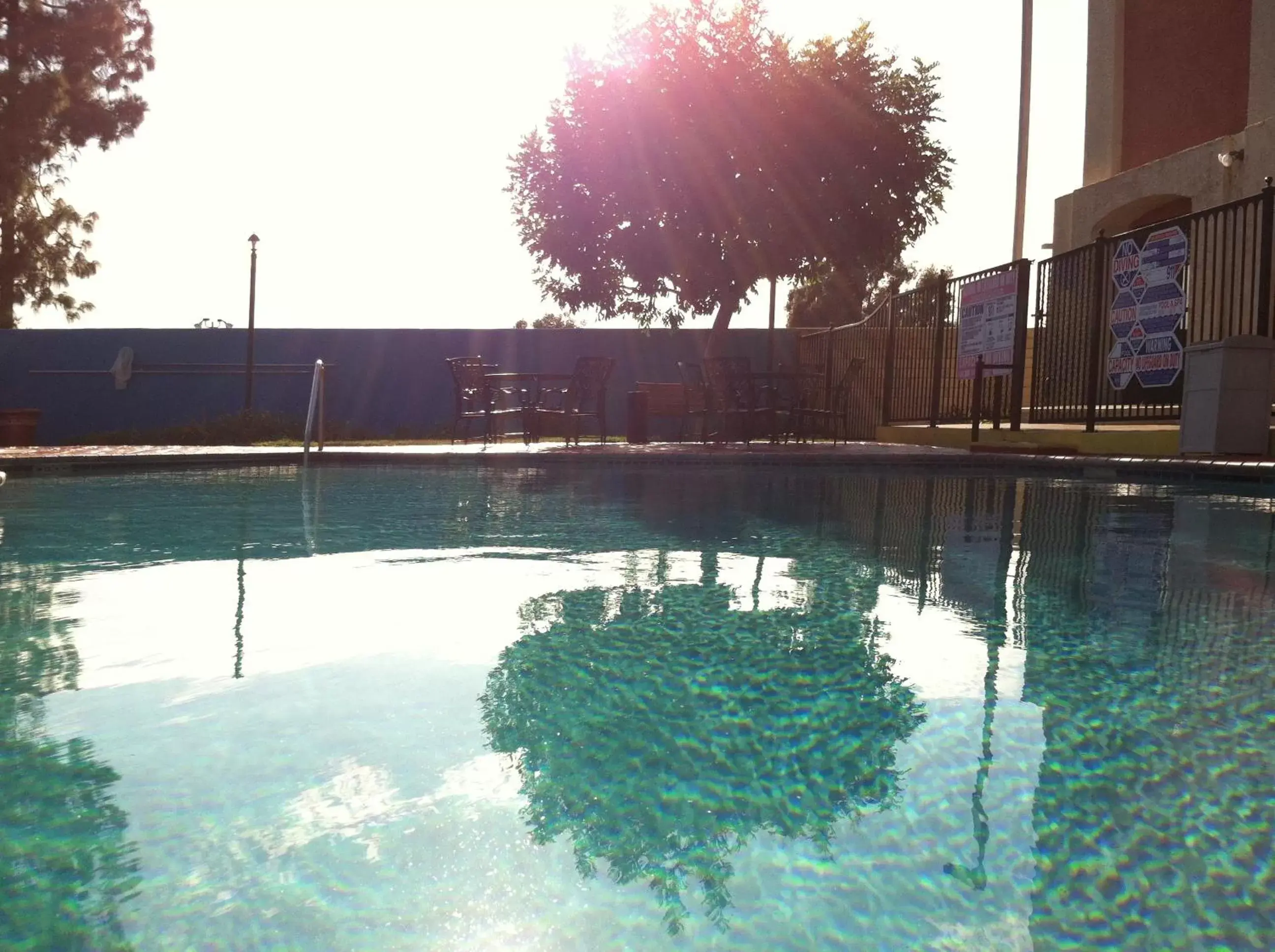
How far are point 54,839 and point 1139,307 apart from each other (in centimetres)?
1109

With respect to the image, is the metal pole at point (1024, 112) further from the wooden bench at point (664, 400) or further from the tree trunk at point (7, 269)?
the tree trunk at point (7, 269)

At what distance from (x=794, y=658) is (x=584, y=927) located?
1.50m

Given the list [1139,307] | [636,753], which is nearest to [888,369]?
[1139,307]

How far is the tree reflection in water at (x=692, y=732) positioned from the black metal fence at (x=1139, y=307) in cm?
837

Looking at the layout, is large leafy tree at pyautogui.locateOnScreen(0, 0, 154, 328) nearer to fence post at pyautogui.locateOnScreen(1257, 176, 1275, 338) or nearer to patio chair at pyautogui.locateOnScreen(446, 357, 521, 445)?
patio chair at pyautogui.locateOnScreen(446, 357, 521, 445)

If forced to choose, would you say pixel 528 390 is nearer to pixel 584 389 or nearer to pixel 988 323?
pixel 584 389

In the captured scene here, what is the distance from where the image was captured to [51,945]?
1.36 meters

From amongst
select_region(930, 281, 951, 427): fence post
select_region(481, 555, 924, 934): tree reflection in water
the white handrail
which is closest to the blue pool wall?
select_region(930, 281, 951, 427): fence post

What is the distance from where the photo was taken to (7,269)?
85.5 feet

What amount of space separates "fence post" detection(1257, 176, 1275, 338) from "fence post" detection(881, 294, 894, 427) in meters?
6.67

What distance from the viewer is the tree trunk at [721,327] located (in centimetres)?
2161

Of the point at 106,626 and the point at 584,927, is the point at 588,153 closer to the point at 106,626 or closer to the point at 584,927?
the point at 106,626

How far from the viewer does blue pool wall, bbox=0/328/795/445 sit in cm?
2183

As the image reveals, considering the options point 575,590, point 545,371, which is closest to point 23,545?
point 575,590
